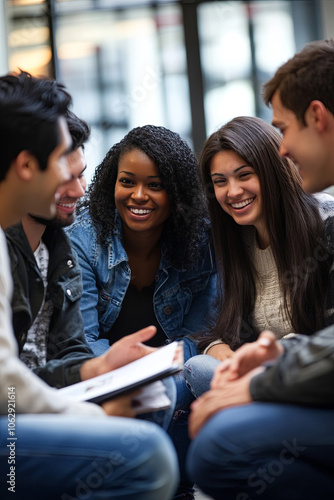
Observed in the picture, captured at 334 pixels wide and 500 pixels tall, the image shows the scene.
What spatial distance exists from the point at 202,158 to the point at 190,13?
135 inches

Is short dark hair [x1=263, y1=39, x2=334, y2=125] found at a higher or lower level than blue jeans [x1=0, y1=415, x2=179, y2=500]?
higher

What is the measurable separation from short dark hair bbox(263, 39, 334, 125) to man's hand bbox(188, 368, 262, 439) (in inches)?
25.5

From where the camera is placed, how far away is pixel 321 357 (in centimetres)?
110

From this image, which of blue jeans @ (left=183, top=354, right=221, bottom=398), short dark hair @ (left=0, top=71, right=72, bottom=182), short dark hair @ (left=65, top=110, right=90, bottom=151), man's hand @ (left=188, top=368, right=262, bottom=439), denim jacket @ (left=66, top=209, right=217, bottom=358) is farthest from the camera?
denim jacket @ (left=66, top=209, right=217, bottom=358)

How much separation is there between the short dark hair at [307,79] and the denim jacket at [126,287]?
83 centimetres

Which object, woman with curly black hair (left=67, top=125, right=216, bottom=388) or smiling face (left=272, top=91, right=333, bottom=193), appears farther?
woman with curly black hair (left=67, top=125, right=216, bottom=388)

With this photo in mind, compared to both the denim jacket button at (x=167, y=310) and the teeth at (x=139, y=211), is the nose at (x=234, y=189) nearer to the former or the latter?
the teeth at (x=139, y=211)

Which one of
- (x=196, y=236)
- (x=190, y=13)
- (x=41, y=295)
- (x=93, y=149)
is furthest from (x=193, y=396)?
(x=190, y=13)

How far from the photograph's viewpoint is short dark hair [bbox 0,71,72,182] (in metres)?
1.32

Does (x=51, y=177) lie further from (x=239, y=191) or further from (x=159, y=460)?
(x=239, y=191)

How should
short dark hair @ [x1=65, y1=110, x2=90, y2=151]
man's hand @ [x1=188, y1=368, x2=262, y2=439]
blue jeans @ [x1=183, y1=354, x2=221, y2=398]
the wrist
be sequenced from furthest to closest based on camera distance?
1. the wrist
2. blue jeans @ [x1=183, y1=354, x2=221, y2=398]
3. short dark hair @ [x1=65, y1=110, x2=90, y2=151]
4. man's hand @ [x1=188, y1=368, x2=262, y2=439]

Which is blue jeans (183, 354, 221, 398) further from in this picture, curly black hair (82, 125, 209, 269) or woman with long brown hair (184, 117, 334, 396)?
curly black hair (82, 125, 209, 269)

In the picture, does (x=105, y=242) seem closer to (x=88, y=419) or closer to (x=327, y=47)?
(x=327, y=47)

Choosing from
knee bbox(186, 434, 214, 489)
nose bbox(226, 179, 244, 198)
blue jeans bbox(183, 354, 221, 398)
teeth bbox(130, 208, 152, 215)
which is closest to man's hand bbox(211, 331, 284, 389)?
knee bbox(186, 434, 214, 489)
